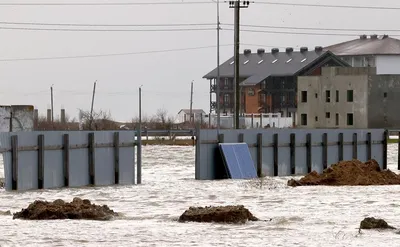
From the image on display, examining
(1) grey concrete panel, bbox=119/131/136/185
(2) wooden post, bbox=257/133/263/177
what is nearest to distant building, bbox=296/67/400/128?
(2) wooden post, bbox=257/133/263/177

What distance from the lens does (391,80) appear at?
120 m

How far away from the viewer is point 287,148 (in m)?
35.5

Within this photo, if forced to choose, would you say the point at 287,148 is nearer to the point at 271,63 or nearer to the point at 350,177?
the point at 350,177

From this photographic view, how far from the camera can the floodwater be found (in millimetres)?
15352

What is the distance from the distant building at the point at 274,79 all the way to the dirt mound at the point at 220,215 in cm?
12475

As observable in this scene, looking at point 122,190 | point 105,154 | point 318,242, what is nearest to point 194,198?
point 122,190

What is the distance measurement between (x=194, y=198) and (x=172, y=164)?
58.2 ft

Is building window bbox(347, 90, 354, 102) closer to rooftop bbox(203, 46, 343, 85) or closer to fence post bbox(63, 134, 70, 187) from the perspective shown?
rooftop bbox(203, 46, 343, 85)

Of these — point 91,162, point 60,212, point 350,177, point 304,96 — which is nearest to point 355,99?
point 304,96

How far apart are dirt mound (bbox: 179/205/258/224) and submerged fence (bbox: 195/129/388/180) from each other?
13954 millimetres

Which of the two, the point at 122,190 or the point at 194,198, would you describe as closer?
the point at 194,198

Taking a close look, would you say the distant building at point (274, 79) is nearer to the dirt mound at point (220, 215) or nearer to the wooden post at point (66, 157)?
the wooden post at point (66, 157)

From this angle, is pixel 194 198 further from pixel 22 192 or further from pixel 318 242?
pixel 318 242

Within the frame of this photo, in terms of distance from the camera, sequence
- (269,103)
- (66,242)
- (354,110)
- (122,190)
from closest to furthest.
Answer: (66,242)
(122,190)
(354,110)
(269,103)
